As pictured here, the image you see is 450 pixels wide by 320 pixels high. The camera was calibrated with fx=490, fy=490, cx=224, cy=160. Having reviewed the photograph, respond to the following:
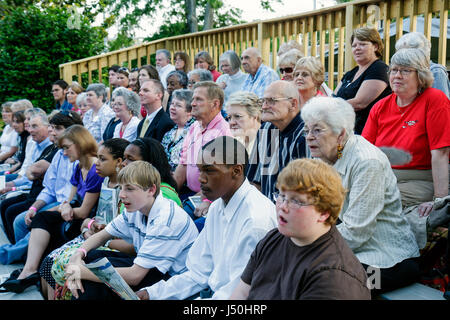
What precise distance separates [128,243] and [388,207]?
175 cm

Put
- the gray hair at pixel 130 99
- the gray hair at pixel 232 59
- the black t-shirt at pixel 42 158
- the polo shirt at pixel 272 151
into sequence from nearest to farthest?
the polo shirt at pixel 272 151 < the black t-shirt at pixel 42 158 < the gray hair at pixel 130 99 < the gray hair at pixel 232 59

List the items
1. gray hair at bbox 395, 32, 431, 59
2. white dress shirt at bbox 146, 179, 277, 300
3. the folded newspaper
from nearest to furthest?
1. white dress shirt at bbox 146, 179, 277, 300
2. the folded newspaper
3. gray hair at bbox 395, 32, 431, 59

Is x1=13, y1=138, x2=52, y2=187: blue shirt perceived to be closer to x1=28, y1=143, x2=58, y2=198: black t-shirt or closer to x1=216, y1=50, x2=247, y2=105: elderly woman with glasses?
x1=28, y1=143, x2=58, y2=198: black t-shirt

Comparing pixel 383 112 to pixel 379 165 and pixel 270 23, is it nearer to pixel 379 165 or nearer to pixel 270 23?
pixel 379 165

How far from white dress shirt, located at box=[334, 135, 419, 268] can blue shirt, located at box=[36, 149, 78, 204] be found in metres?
3.35

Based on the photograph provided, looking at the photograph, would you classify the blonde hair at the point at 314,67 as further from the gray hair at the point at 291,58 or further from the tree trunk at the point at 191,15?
the tree trunk at the point at 191,15

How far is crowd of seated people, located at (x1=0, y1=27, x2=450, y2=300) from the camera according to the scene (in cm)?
187

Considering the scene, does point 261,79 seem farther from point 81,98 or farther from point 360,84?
point 81,98

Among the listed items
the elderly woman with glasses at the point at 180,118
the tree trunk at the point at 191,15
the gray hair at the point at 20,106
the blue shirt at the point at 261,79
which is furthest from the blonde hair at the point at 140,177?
the tree trunk at the point at 191,15

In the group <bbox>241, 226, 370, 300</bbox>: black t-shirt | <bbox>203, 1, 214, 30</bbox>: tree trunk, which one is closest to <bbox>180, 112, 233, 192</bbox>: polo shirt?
<bbox>241, 226, 370, 300</bbox>: black t-shirt

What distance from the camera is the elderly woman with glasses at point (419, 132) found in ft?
10.3

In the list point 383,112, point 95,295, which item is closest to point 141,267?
point 95,295

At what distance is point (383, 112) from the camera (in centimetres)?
350

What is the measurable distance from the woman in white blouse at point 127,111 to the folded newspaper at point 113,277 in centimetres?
340
